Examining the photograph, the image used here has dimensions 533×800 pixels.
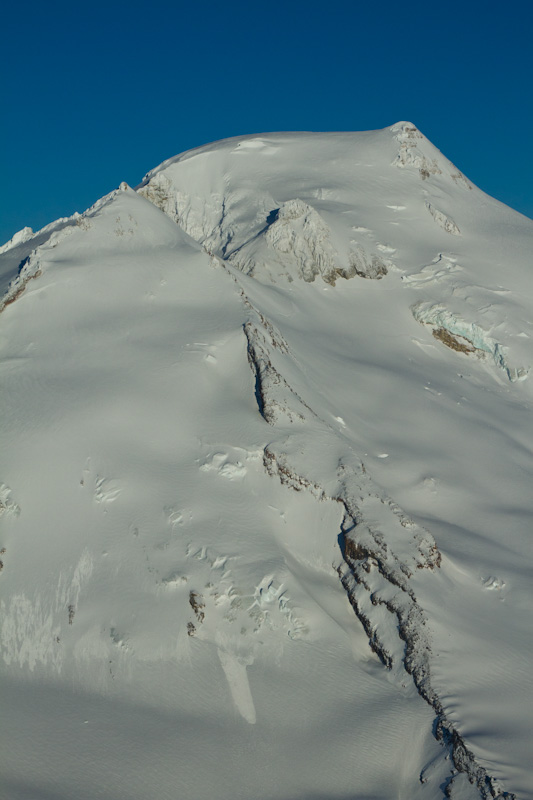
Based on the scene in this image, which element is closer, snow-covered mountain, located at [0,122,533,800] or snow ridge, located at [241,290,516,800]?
snow-covered mountain, located at [0,122,533,800]

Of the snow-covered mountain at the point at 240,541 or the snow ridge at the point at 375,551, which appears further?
the snow ridge at the point at 375,551

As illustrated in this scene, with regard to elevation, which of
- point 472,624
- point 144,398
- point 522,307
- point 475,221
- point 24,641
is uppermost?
point 475,221

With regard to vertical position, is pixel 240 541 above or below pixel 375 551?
above

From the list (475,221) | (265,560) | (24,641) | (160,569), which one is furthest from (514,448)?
(475,221)

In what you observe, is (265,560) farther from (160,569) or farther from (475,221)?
(475,221)

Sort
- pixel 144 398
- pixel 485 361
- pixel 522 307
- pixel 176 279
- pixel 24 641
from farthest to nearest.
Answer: pixel 522 307, pixel 485 361, pixel 176 279, pixel 144 398, pixel 24 641

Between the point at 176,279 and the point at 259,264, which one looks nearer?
the point at 176,279

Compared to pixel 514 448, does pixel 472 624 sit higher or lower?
A: lower

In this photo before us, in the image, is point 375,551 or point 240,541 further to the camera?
point 375,551
